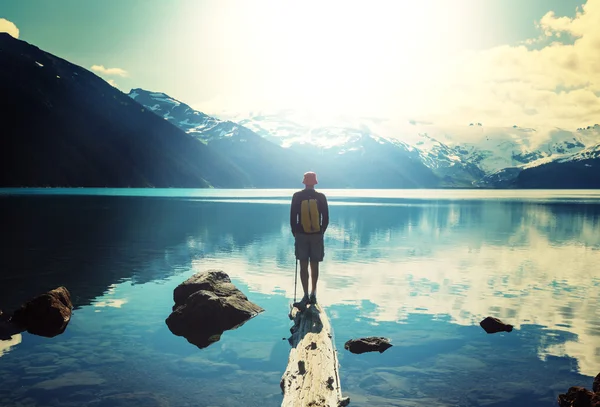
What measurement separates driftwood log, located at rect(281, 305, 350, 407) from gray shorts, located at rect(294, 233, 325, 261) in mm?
2185

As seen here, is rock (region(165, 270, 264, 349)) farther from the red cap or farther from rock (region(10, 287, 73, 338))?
the red cap

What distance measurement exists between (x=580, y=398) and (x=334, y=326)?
302 inches

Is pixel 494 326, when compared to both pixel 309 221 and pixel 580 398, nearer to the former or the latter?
pixel 580 398

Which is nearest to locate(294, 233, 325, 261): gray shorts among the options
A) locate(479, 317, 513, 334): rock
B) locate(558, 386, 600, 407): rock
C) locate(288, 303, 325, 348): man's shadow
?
locate(288, 303, 325, 348): man's shadow

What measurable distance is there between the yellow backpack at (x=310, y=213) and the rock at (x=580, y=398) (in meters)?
7.69

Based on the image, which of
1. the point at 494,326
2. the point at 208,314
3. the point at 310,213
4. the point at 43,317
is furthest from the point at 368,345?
the point at 43,317

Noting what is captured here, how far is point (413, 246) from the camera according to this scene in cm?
3872

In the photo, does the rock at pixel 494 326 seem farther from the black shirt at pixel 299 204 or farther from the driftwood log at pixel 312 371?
the black shirt at pixel 299 204

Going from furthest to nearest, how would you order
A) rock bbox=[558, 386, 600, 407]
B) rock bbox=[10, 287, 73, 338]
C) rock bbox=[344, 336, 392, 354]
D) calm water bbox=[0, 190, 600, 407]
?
1. rock bbox=[10, 287, 73, 338]
2. rock bbox=[344, 336, 392, 354]
3. calm water bbox=[0, 190, 600, 407]
4. rock bbox=[558, 386, 600, 407]

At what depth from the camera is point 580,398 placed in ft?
30.8

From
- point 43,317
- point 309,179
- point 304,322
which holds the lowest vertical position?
point 43,317

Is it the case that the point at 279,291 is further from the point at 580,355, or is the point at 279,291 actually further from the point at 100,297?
the point at 580,355

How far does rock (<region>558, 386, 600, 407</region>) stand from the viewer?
911 centimetres

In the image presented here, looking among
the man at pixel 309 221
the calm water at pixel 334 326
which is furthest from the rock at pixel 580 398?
the man at pixel 309 221
